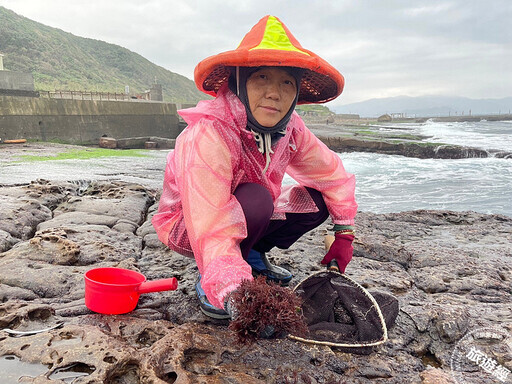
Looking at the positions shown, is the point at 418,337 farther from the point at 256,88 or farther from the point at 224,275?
the point at 256,88

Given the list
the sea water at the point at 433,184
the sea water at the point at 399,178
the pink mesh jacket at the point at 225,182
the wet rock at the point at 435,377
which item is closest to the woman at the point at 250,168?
the pink mesh jacket at the point at 225,182

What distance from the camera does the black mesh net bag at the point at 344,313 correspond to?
1821 millimetres

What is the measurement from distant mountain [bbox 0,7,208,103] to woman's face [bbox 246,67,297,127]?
37.7 m

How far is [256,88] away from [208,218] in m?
0.69

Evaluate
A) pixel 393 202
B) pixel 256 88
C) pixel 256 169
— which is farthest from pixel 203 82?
pixel 393 202

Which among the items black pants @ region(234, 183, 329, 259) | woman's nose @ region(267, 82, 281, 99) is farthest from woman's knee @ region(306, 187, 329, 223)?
woman's nose @ region(267, 82, 281, 99)

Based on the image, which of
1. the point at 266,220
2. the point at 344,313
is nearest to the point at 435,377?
the point at 344,313

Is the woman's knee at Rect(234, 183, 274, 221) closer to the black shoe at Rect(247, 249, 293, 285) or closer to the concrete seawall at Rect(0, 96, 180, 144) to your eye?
the black shoe at Rect(247, 249, 293, 285)

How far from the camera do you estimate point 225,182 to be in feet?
6.07

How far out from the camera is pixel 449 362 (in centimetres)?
184

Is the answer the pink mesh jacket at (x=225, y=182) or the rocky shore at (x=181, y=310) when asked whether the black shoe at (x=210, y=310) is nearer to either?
the rocky shore at (x=181, y=310)

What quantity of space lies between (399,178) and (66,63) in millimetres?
59981

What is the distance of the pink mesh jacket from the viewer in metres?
1.69

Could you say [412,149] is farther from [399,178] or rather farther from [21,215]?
[21,215]
